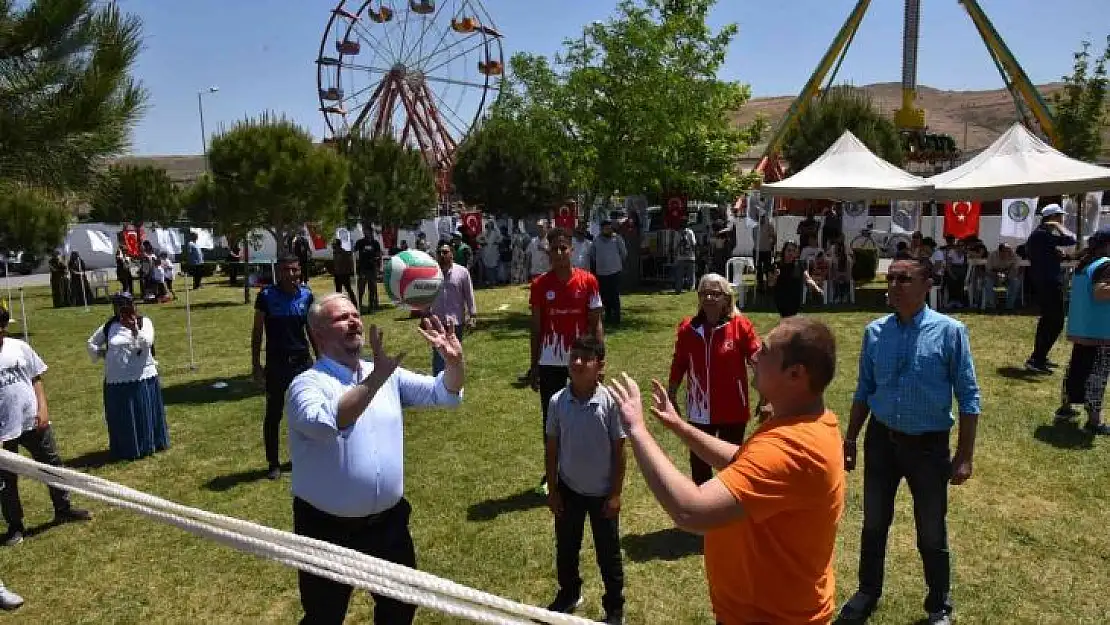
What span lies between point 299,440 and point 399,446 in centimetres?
40

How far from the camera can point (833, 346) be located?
2131mm

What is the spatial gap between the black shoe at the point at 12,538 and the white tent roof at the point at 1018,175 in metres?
14.6

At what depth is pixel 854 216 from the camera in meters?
23.8

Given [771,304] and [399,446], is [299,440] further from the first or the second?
[771,304]

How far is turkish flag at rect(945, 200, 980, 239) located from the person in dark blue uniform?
48.1 feet

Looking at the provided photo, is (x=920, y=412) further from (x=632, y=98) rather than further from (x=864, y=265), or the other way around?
(x=864, y=265)

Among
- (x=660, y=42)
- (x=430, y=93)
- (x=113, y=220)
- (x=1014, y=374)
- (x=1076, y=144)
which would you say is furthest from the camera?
(x=430, y=93)

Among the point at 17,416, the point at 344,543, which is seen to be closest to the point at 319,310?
the point at 344,543

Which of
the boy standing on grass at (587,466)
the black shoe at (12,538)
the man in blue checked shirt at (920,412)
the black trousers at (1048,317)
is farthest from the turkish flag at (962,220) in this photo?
the black shoe at (12,538)

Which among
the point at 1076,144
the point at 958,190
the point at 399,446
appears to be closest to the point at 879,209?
the point at 1076,144

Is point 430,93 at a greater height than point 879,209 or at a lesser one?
greater

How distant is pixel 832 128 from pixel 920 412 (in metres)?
33.8

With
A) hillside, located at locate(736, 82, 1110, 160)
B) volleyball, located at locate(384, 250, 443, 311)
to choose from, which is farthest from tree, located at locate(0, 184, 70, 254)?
hillside, located at locate(736, 82, 1110, 160)

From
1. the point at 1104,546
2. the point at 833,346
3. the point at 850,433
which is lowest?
the point at 1104,546
